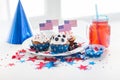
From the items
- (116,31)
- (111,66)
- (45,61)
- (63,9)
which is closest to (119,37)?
(116,31)

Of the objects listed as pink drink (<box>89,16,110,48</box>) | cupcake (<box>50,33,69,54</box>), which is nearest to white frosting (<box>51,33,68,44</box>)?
cupcake (<box>50,33,69,54</box>)

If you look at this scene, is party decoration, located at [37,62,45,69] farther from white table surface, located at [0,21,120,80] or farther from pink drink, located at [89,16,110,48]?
pink drink, located at [89,16,110,48]

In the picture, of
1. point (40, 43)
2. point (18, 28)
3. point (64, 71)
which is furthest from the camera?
point (18, 28)

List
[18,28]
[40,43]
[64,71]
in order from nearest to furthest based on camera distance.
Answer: [64,71]
[40,43]
[18,28]

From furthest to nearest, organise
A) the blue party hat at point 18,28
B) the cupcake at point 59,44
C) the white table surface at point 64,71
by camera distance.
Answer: the blue party hat at point 18,28 → the cupcake at point 59,44 → the white table surface at point 64,71

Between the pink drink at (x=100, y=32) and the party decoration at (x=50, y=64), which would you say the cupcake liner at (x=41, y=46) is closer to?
the party decoration at (x=50, y=64)

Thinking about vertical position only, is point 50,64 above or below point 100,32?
below

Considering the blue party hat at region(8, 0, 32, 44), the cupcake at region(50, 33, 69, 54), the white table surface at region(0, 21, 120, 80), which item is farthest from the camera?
the blue party hat at region(8, 0, 32, 44)

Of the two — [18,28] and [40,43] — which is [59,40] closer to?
[40,43]

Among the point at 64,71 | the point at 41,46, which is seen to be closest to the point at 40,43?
the point at 41,46

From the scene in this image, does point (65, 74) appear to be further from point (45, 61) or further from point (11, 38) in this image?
point (11, 38)

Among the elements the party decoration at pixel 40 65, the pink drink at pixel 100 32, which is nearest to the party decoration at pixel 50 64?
the party decoration at pixel 40 65
